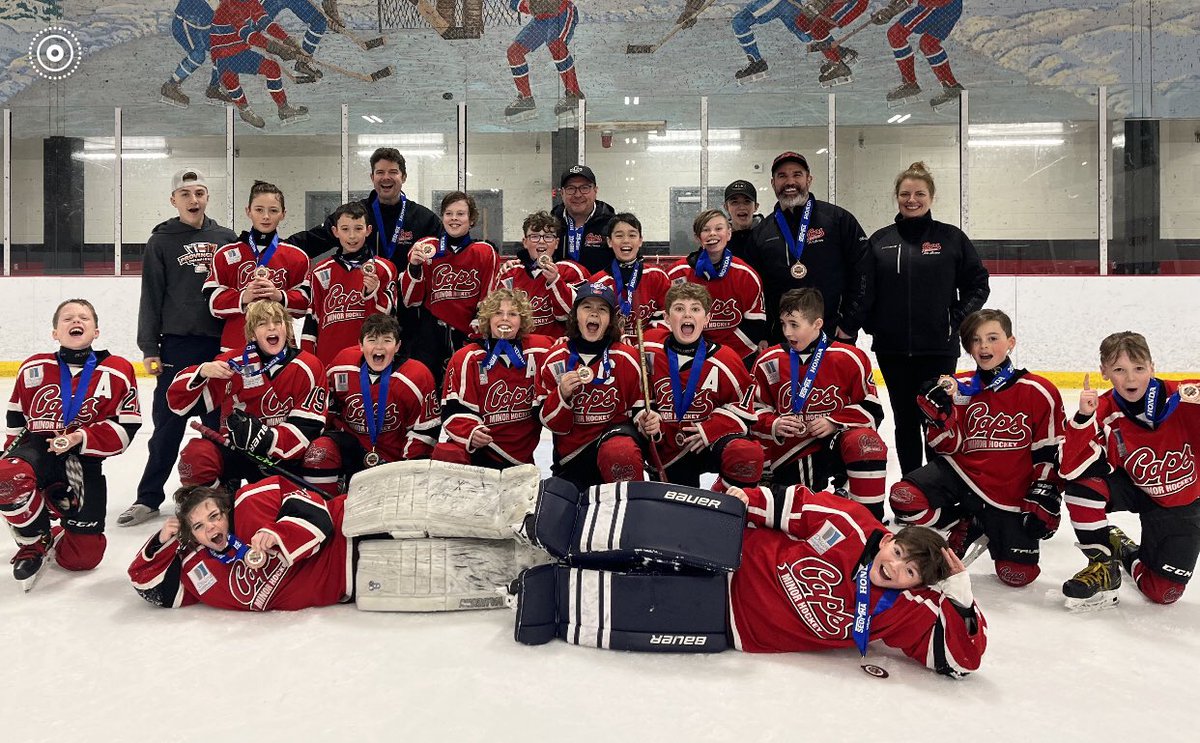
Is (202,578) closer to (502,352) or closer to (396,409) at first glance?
(396,409)

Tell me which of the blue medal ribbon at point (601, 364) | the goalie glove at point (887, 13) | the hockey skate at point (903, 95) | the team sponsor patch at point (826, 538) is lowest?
the team sponsor patch at point (826, 538)

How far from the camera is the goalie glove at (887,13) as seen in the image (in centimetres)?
984

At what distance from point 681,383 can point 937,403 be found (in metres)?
0.88

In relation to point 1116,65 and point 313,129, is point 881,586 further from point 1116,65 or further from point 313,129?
point 1116,65

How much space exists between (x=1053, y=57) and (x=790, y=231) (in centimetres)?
809

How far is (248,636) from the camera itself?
7.34 ft

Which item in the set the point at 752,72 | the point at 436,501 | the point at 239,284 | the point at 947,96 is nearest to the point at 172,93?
the point at 752,72

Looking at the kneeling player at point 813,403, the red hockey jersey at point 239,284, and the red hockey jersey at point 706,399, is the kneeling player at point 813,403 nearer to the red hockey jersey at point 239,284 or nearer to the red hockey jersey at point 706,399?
the red hockey jersey at point 706,399

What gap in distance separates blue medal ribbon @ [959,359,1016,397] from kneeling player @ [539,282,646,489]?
3.66 ft

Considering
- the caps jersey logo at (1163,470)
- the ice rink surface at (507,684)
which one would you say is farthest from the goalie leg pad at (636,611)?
the caps jersey logo at (1163,470)

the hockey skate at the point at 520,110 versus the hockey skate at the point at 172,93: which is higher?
the hockey skate at the point at 172,93

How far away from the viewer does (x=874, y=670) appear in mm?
2049

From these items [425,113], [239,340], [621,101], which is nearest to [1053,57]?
[621,101]

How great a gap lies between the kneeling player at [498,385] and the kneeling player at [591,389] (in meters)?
0.09
